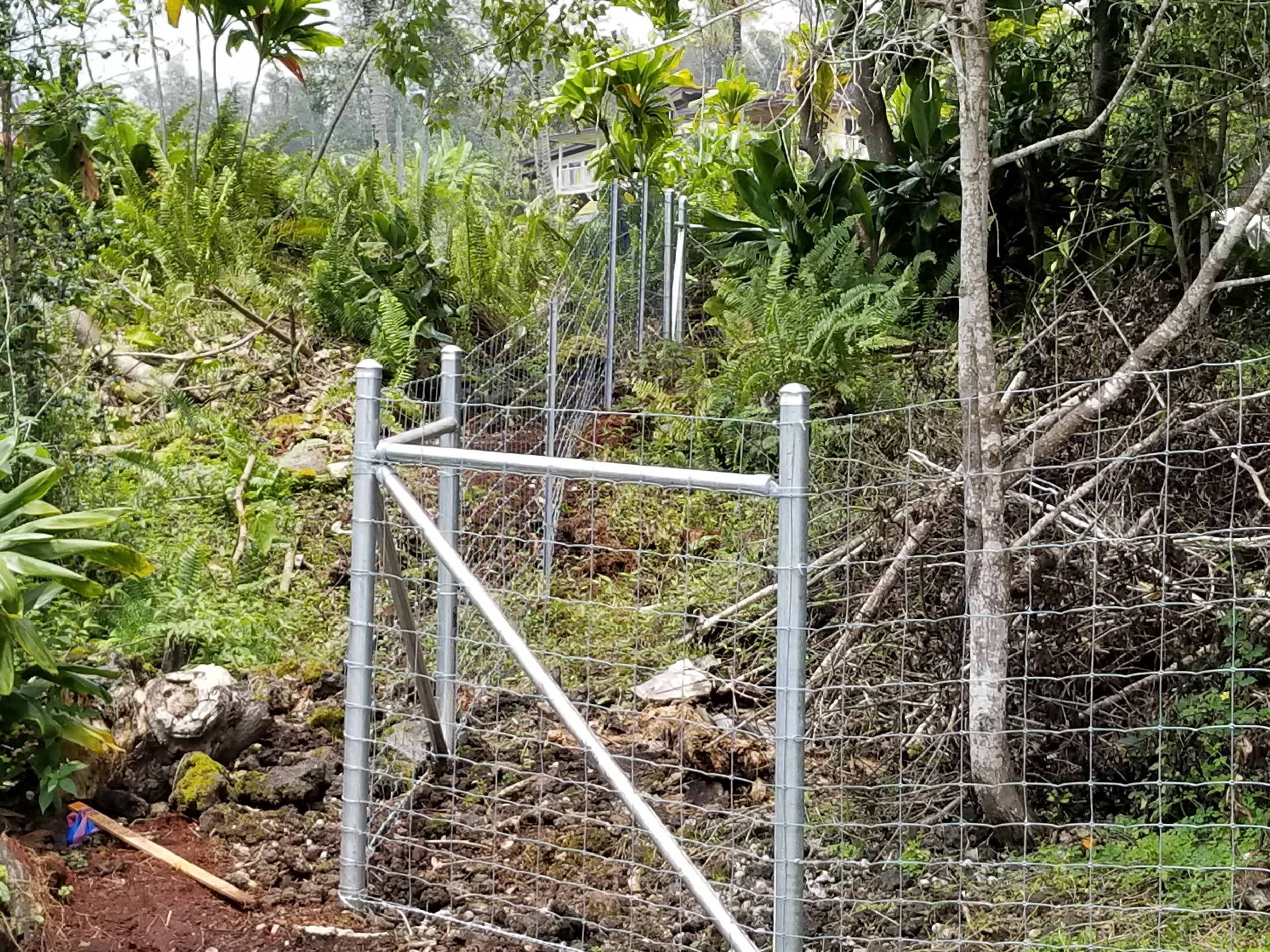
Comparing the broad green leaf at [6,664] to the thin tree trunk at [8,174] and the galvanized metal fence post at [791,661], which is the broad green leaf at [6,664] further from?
the thin tree trunk at [8,174]

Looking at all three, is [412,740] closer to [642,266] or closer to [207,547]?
[207,547]

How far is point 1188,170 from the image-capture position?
283 inches

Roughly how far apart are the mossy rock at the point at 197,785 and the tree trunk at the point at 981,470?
248cm

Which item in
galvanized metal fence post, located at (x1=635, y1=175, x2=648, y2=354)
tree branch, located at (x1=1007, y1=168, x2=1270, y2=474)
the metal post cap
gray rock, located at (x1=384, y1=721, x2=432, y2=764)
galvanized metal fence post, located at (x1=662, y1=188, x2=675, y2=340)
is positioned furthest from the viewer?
galvanized metal fence post, located at (x1=662, y1=188, x2=675, y2=340)

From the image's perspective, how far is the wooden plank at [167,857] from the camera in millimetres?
3645

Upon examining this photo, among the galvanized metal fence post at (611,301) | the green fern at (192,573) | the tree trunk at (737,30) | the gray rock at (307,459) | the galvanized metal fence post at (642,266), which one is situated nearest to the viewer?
the tree trunk at (737,30)

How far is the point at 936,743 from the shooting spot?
165 inches

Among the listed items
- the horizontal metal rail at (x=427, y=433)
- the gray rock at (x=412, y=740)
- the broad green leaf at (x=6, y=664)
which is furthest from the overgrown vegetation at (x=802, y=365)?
the gray rock at (x=412, y=740)

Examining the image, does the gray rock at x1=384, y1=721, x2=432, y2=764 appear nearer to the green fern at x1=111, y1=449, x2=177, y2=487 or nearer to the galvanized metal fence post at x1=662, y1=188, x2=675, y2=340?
the green fern at x1=111, y1=449, x2=177, y2=487

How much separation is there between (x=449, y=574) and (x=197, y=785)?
1095mm

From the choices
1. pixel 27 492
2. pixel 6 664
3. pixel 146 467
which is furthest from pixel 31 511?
pixel 146 467

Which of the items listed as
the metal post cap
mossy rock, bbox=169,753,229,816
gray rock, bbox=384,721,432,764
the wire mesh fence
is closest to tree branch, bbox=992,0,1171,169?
the wire mesh fence

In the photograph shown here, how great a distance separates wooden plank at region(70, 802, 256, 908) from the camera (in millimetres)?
3645

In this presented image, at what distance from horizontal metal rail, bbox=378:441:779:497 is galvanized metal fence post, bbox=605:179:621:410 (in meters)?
4.80
